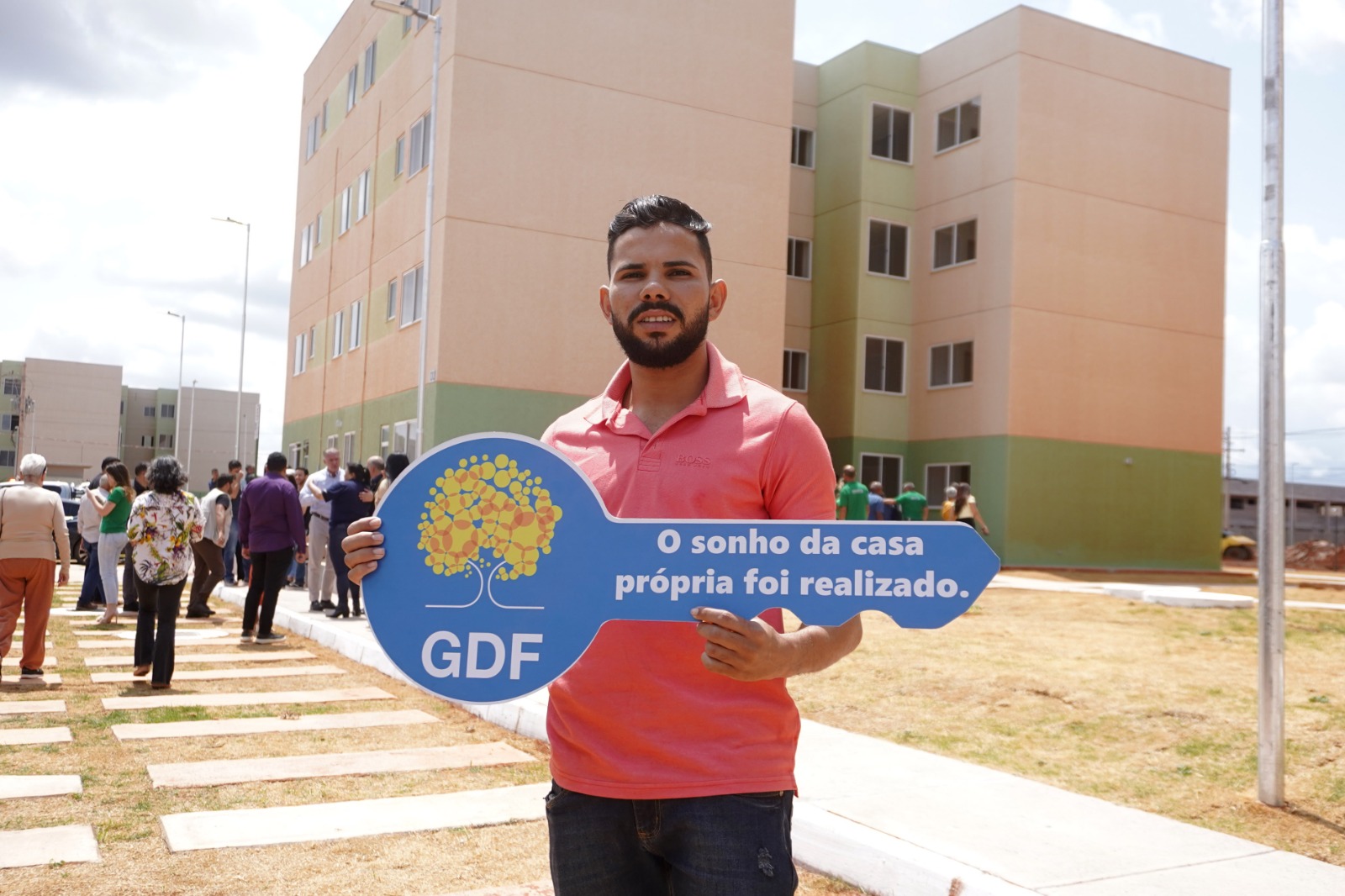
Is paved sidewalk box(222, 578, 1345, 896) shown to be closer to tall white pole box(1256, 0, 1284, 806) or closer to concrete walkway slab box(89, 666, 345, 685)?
tall white pole box(1256, 0, 1284, 806)

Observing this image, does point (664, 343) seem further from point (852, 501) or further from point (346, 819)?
point (852, 501)

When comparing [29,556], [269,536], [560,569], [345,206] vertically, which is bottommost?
[29,556]

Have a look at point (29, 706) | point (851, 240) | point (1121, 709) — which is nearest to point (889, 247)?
point (851, 240)

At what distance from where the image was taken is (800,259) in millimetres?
32094

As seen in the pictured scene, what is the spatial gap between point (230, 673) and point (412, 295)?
16.0 meters

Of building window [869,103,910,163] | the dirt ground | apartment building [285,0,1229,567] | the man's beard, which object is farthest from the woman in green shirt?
building window [869,103,910,163]

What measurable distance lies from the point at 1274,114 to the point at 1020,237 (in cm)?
2211

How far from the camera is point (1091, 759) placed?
6.84m

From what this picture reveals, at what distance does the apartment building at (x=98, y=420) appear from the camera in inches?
3366

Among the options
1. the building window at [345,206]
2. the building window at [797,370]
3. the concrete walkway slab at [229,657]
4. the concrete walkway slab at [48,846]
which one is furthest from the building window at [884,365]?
the concrete walkway slab at [48,846]

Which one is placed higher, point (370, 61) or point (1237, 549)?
point (370, 61)

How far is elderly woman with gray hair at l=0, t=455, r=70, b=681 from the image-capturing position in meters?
9.54

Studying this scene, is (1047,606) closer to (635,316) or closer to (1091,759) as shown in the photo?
(1091,759)

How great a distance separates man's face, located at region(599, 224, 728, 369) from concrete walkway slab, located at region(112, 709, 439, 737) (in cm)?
640
